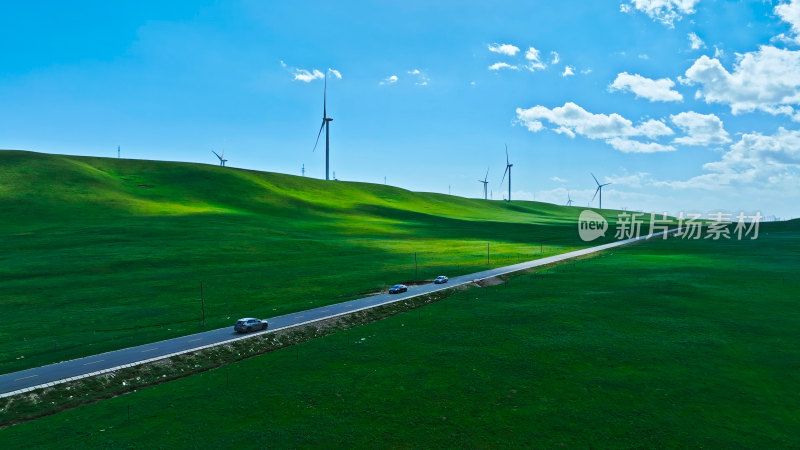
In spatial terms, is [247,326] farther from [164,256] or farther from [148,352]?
[164,256]

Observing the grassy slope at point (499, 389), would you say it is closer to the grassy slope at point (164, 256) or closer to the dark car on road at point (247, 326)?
the dark car on road at point (247, 326)

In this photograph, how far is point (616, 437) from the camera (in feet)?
100

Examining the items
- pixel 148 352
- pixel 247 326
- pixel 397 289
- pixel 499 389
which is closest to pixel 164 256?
pixel 397 289

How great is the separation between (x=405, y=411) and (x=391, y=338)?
1741cm

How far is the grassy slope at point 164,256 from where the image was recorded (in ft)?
191

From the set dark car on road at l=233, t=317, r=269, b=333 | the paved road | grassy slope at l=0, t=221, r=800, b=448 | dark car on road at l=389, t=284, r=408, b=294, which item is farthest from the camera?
dark car on road at l=389, t=284, r=408, b=294

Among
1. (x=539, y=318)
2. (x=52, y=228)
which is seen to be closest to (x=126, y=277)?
(x=52, y=228)

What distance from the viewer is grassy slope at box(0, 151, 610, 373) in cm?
5822

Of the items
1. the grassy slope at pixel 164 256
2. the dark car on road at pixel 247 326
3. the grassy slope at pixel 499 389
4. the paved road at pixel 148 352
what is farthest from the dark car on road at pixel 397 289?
the dark car on road at pixel 247 326

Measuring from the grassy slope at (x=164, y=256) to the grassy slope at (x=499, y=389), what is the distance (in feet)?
57.0

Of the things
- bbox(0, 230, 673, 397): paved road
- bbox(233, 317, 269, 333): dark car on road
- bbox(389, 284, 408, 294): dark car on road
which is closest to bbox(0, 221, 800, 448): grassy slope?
bbox(0, 230, 673, 397): paved road

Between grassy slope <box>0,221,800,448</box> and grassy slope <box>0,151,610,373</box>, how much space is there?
17.4 m

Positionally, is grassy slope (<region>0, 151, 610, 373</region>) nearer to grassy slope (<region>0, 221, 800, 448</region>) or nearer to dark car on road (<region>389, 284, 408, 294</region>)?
dark car on road (<region>389, 284, 408, 294</region>)

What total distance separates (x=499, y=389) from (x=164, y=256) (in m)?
83.3
